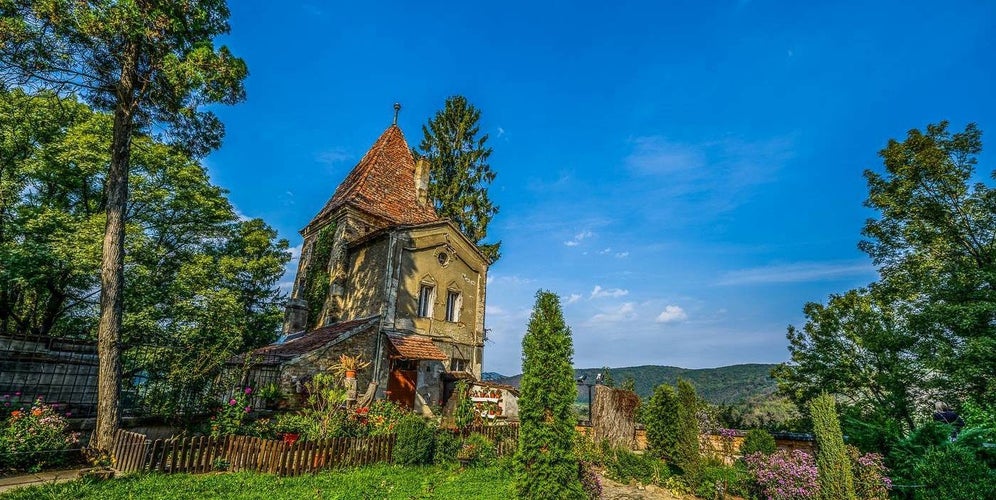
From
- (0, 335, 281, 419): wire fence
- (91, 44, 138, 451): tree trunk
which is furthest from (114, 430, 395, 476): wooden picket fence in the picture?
(0, 335, 281, 419): wire fence

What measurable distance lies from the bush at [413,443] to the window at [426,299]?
7978mm

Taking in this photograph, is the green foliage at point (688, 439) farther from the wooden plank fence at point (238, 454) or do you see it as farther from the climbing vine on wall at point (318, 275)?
the climbing vine on wall at point (318, 275)

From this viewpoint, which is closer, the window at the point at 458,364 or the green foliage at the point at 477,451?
the green foliage at the point at 477,451

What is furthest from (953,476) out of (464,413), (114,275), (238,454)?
(114,275)

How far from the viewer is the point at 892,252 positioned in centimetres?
1700

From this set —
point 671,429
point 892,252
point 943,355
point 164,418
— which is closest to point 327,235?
point 164,418

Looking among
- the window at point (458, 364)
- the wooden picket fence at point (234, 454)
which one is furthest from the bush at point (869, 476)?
the window at point (458, 364)

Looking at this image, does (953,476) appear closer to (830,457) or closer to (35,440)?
(830,457)

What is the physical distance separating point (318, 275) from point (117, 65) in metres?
11.3

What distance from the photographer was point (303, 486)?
7.73 m

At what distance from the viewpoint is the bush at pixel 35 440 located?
7.30 m

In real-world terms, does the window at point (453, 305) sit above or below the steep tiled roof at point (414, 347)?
above

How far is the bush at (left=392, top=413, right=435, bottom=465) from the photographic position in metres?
9.87

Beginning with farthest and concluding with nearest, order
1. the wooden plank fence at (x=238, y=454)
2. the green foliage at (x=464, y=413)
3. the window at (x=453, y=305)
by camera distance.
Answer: the window at (x=453, y=305)
the green foliage at (x=464, y=413)
the wooden plank fence at (x=238, y=454)
